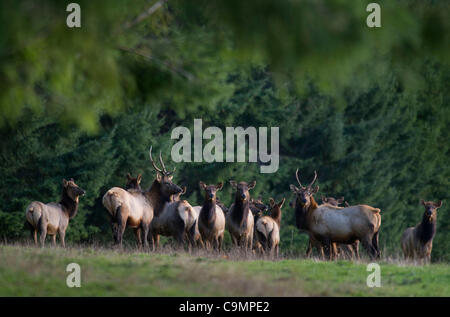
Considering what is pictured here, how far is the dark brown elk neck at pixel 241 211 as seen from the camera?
55.5ft

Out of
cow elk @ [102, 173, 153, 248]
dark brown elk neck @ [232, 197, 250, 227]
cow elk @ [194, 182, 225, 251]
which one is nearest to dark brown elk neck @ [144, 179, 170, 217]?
cow elk @ [102, 173, 153, 248]

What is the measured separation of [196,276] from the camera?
10.6 m

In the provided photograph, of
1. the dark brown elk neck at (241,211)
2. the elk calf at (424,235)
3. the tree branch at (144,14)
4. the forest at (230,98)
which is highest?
the tree branch at (144,14)

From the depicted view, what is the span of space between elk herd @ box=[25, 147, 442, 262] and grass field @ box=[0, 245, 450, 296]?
9.09 feet

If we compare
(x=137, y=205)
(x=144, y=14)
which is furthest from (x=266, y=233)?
(x=144, y=14)

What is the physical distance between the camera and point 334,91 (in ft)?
19.1

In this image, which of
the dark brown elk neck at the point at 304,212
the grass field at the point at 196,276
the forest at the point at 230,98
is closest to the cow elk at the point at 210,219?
the dark brown elk neck at the point at 304,212

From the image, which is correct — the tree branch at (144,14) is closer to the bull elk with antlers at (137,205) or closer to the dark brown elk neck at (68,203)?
the bull elk with antlers at (137,205)

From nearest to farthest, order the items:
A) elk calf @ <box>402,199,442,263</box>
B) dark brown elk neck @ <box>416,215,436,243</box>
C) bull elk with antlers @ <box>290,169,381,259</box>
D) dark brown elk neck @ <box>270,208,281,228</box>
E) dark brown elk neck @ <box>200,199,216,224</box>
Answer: bull elk with antlers @ <box>290,169,381,259</box> → dark brown elk neck @ <box>200,199,216,224</box> → elk calf @ <box>402,199,442,263</box> → dark brown elk neck @ <box>416,215,436,243</box> → dark brown elk neck @ <box>270,208,281,228</box>

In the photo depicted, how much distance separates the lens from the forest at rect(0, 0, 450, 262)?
5547 mm

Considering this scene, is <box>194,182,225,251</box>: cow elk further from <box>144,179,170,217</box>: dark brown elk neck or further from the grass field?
the grass field

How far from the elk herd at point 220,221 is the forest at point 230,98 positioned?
240cm

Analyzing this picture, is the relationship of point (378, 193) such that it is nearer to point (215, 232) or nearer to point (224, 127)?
point (224, 127)
